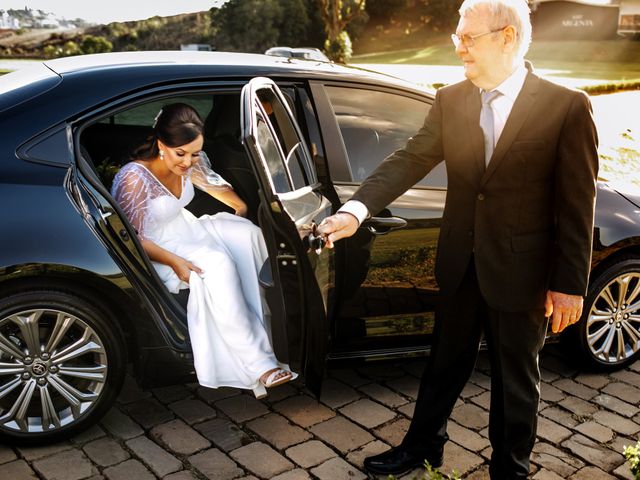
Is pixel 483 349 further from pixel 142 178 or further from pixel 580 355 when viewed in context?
pixel 142 178

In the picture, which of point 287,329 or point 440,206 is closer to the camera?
point 287,329

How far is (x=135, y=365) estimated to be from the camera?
133 inches

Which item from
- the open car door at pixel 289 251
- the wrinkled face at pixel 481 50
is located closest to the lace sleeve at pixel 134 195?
the open car door at pixel 289 251

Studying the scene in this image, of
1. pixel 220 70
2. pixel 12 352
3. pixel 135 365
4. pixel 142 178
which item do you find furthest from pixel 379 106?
pixel 12 352

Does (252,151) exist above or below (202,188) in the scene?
above

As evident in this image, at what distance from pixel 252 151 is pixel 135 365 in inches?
51.3

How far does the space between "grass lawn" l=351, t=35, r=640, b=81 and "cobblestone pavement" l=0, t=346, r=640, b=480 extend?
31042mm

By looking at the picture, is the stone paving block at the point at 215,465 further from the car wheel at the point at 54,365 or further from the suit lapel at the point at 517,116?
the suit lapel at the point at 517,116

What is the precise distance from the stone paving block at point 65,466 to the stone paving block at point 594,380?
2.73 m

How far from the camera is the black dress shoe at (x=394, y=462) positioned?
325 centimetres

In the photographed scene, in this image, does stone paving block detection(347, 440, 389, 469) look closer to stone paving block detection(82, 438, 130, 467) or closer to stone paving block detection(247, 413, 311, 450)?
→ stone paving block detection(247, 413, 311, 450)

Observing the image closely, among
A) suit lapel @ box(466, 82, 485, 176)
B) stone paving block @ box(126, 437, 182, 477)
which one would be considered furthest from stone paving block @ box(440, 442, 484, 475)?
suit lapel @ box(466, 82, 485, 176)

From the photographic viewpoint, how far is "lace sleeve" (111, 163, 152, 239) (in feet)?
11.7

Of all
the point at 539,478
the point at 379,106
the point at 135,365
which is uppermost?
the point at 379,106
